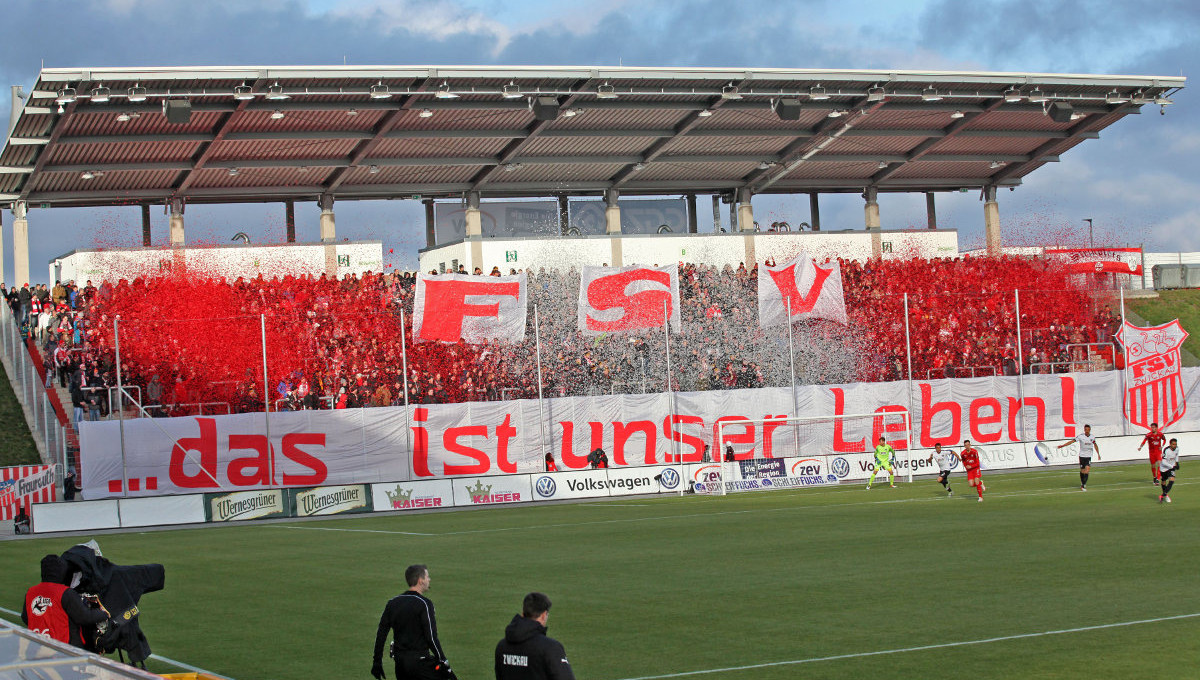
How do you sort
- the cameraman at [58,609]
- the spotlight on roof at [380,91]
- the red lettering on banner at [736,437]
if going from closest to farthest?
the cameraman at [58,609] < the red lettering on banner at [736,437] < the spotlight on roof at [380,91]

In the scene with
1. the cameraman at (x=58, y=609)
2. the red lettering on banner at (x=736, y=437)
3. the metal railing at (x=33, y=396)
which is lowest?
the red lettering on banner at (x=736, y=437)

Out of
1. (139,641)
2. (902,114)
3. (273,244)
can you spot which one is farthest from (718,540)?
(902,114)

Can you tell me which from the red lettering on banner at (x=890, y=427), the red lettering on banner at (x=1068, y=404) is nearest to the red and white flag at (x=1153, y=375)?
the red lettering on banner at (x=1068, y=404)

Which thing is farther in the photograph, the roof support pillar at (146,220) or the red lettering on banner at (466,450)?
the roof support pillar at (146,220)

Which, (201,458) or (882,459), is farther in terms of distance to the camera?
(882,459)

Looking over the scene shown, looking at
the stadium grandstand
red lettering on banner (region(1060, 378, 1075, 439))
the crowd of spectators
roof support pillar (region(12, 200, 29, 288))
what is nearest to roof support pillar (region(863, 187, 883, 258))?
the stadium grandstand

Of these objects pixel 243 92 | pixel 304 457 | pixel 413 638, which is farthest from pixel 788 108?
pixel 413 638

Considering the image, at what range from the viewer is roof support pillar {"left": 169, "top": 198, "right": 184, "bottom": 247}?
54031 mm

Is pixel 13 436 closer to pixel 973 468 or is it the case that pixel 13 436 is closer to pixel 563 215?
pixel 563 215

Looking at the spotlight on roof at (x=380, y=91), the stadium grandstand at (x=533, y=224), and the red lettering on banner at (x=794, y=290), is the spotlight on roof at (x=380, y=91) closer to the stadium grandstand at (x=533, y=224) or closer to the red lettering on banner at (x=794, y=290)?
the stadium grandstand at (x=533, y=224)

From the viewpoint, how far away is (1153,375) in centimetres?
4691

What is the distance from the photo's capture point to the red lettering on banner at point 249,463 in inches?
1544

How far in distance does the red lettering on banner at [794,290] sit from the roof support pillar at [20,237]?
98.4 ft

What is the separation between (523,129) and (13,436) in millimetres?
23573
